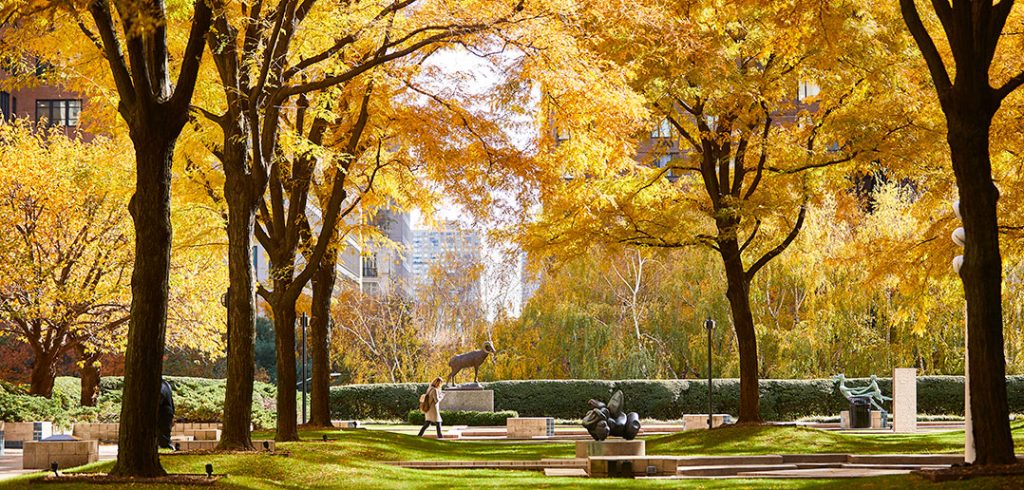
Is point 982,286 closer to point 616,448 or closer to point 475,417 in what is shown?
point 616,448

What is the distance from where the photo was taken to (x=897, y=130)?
2348 cm

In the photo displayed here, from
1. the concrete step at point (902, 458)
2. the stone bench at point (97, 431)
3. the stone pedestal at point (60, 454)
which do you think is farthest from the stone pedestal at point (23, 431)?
the concrete step at point (902, 458)

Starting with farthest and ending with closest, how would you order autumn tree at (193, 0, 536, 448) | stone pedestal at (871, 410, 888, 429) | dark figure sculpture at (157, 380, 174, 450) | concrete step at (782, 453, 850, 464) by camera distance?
stone pedestal at (871, 410, 888, 429)
concrete step at (782, 453, 850, 464)
dark figure sculpture at (157, 380, 174, 450)
autumn tree at (193, 0, 536, 448)

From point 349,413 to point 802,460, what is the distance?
26179 millimetres

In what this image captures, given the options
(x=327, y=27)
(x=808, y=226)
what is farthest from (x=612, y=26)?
(x=808, y=226)

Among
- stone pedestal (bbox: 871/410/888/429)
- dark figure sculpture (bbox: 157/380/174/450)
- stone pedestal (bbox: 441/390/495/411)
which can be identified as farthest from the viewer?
stone pedestal (bbox: 441/390/495/411)

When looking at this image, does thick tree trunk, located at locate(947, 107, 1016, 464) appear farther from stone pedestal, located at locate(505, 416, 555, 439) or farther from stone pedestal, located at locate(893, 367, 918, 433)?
stone pedestal, located at locate(505, 416, 555, 439)

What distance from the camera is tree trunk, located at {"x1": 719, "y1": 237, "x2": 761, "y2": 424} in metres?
25.7

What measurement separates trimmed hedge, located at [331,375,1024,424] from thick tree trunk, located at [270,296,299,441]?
19.0m

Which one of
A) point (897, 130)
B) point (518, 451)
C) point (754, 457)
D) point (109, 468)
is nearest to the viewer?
point (109, 468)

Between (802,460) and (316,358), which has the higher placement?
(316,358)

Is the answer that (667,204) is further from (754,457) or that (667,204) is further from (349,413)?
(349,413)

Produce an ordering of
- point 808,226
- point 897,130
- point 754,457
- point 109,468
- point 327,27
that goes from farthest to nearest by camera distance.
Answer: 1. point 808,226
2. point 897,130
3. point 754,457
4. point 327,27
5. point 109,468

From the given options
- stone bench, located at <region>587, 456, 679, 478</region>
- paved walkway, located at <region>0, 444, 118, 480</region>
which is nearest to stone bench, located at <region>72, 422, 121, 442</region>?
paved walkway, located at <region>0, 444, 118, 480</region>
